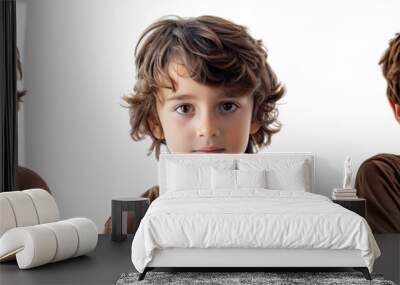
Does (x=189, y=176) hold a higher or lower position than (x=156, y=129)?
lower

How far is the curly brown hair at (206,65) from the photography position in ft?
21.6

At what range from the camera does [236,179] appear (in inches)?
241

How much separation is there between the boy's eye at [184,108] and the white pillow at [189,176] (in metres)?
0.55

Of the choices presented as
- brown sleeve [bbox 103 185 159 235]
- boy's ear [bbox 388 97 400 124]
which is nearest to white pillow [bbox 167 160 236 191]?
brown sleeve [bbox 103 185 159 235]

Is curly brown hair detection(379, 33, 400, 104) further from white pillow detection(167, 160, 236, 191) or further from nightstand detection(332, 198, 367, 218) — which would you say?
white pillow detection(167, 160, 236, 191)

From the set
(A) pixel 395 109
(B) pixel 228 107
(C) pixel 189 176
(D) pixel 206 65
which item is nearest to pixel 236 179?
(C) pixel 189 176

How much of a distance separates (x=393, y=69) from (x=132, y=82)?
2.68m

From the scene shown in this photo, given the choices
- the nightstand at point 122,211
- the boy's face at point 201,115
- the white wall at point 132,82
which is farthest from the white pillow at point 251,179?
the nightstand at point 122,211

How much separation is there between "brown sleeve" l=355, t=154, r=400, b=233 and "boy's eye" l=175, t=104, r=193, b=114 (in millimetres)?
1861

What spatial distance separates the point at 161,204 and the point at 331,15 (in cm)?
298

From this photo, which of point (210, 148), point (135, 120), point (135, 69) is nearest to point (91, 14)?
point (135, 69)

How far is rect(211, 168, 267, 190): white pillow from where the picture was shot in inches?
240

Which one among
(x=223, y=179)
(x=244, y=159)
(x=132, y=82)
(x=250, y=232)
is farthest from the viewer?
(x=132, y=82)

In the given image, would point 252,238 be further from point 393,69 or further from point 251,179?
point 393,69
